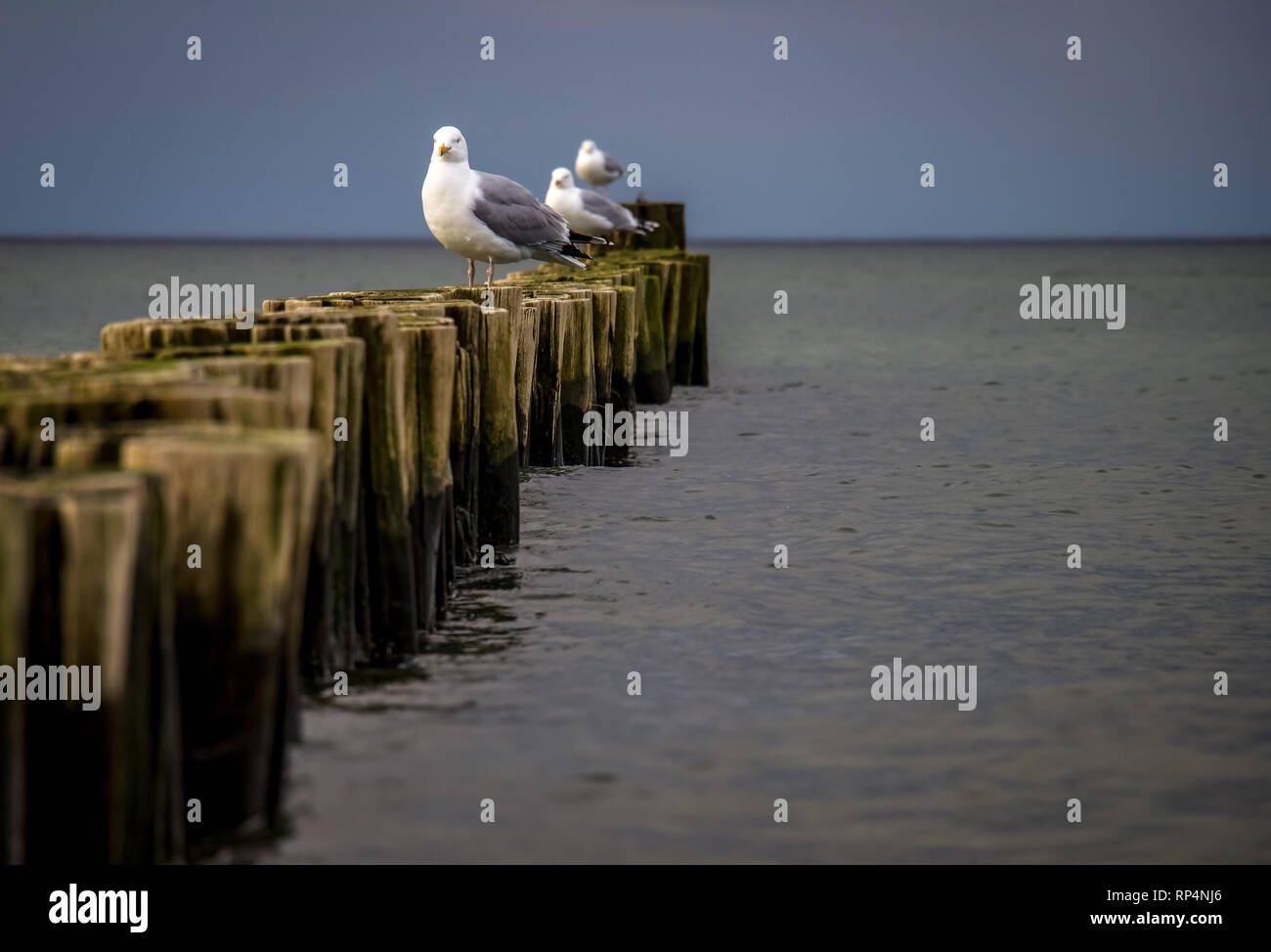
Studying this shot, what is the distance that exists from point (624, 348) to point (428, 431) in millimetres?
6835

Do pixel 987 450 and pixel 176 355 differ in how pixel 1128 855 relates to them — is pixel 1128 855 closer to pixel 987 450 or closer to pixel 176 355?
pixel 176 355

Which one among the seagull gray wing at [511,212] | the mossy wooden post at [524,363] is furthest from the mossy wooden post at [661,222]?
the mossy wooden post at [524,363]

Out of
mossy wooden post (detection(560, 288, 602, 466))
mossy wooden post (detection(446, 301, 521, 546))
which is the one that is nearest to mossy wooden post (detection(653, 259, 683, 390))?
mossy wooden post (detection(560, 288, 602, 466))

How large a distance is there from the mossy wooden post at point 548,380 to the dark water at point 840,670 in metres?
0.25

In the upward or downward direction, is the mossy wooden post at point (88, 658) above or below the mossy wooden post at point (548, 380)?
below

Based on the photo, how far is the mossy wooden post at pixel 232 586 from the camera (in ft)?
12.6

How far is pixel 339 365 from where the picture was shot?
17.6 feet

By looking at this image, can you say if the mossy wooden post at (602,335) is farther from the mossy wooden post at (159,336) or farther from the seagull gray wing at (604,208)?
the seagull gray wing at (604,208)

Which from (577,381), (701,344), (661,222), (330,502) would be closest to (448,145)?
(577,381)

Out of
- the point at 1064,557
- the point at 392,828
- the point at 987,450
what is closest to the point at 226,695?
the point at 392,828

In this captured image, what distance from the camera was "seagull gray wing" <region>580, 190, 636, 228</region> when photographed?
18.3m

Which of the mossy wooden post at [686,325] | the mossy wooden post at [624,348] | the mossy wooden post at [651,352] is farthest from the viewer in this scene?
the mossy wooden post at [686,325]

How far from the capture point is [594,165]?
23.4 meters

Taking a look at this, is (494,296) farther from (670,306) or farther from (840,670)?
(670,306)
